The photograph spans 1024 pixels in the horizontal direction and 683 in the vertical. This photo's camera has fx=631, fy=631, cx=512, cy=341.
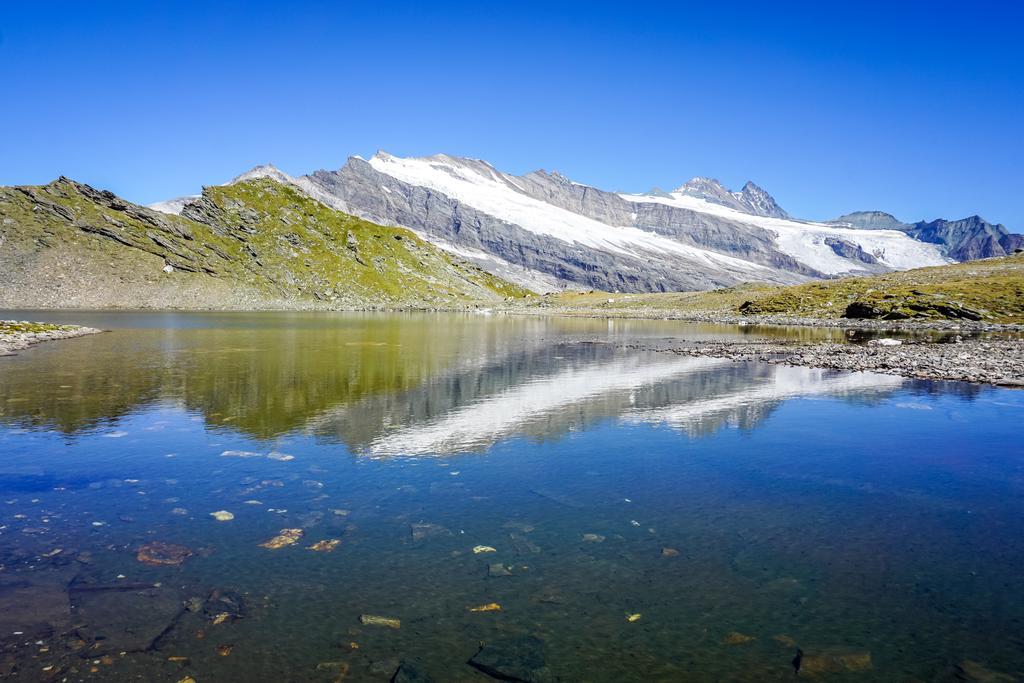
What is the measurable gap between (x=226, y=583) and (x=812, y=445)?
2040cm

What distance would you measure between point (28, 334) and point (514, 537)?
6714 centimetres

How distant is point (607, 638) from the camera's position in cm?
1029

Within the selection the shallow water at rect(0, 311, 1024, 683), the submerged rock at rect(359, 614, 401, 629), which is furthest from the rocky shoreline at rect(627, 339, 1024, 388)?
the submerged rock at rect(359, 614, 401, 629)

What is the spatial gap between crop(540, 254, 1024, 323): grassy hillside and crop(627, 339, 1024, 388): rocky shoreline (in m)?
38.6

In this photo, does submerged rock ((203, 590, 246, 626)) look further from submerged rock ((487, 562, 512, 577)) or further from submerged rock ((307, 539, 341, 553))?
submerged rock ((487, 562, 512, 577))

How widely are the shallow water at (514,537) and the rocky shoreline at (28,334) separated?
30.0 metres

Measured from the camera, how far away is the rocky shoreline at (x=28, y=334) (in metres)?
54.0

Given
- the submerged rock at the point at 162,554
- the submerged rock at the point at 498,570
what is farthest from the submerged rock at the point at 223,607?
the submerged rock at the point at 498,570

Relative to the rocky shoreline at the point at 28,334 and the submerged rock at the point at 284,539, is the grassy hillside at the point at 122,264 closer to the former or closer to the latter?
the rocky shoreline at the point at 28,334

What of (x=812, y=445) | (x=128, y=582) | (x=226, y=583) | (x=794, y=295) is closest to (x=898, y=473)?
(x=812, y=445)

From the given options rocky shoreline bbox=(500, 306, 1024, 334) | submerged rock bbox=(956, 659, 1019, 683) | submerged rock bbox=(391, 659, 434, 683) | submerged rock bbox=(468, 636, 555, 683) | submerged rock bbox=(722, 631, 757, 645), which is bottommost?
submerged rock bbox=(391, 659, 434, 683)

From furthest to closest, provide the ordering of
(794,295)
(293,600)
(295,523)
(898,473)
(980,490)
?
(794,295) < (898,473) < (980,490) < (295,523) < (293,600)

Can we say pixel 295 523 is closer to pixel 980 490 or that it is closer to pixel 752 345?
pixel 980 490

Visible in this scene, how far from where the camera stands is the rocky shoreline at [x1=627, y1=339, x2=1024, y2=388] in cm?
4075
